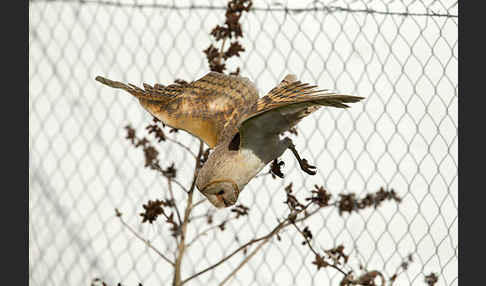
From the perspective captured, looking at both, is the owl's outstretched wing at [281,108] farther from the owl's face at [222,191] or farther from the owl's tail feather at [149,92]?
the owl's tail feather at [149,92]

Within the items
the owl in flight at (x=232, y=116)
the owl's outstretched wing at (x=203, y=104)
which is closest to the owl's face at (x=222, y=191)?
the owl in flight at (x=232, y=116)

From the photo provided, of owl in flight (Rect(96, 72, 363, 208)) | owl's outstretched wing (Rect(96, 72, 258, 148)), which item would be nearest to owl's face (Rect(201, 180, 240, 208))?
owl in flight (Rect(96, 72, 363, 208))

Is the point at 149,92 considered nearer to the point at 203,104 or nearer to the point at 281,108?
the point at 203,104

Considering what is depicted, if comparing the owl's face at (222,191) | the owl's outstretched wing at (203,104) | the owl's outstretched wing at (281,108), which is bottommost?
the owl's face at (222,191)

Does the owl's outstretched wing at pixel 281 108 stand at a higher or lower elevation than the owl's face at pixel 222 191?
higher

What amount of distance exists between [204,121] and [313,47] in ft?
3.12

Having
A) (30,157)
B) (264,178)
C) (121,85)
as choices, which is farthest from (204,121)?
(30,157)

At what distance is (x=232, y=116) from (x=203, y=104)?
0.17ft

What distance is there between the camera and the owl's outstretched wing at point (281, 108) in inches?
28.1

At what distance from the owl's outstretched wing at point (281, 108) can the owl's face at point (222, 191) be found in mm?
57

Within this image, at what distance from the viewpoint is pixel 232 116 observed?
0.93 m

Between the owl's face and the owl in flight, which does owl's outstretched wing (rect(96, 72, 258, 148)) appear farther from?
the owl's face

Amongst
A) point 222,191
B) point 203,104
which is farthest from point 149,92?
point 222,191

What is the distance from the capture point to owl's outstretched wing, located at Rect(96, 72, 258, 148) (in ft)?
3.04
